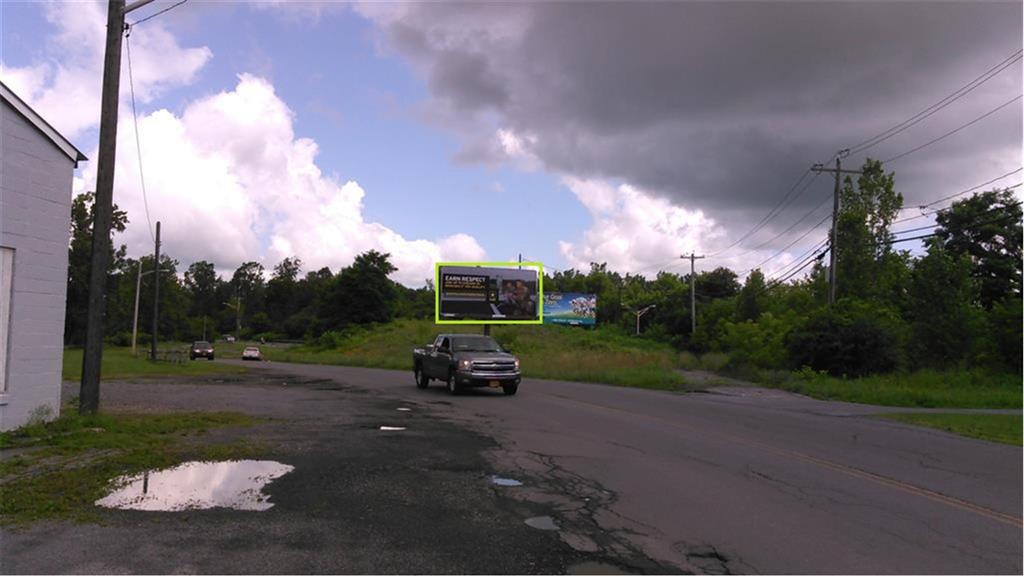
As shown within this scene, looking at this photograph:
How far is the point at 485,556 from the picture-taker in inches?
230

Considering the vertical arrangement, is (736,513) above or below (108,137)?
below

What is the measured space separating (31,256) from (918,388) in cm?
2828

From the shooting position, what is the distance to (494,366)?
22391 millimetres

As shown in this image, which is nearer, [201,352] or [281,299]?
[201,352]

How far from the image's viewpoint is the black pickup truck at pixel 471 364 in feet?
73.0

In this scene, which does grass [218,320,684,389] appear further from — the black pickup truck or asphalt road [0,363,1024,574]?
asphalt road [0,363,1024,574]

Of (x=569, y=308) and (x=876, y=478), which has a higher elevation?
(x=569, y=308)

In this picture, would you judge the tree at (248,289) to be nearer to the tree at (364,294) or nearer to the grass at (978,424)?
the tree at (364,294)

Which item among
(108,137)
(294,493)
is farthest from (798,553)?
(108,137)

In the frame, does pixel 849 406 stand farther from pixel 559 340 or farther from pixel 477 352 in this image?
pixel 559 340

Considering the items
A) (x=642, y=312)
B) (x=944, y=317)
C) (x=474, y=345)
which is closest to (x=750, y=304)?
(x=642, y=312)

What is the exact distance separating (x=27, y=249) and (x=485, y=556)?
9802mm

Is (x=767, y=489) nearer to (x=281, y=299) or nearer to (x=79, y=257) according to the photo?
(x=79, y=257)

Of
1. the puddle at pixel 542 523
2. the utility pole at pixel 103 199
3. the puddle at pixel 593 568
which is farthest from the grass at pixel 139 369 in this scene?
the puddle at pixel 593 568
